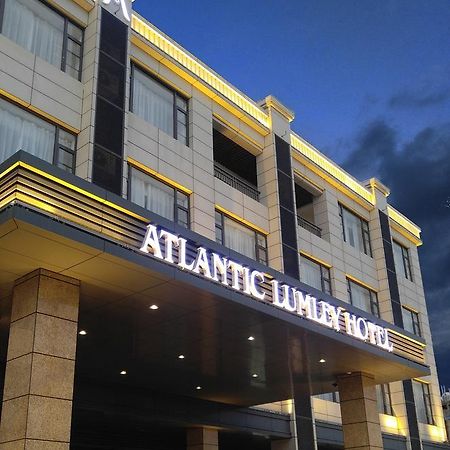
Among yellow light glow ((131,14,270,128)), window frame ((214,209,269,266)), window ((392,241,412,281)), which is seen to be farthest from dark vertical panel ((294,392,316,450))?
window ((392,241,412,281))

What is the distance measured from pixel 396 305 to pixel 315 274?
857 cm

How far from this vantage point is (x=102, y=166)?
23406 millimetres

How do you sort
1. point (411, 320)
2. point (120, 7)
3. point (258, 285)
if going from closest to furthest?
point (258, 285), point (120, 7), point (411, 320)

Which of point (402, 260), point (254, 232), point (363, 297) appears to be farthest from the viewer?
point (402, 260)

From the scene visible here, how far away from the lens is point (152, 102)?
93.3ft

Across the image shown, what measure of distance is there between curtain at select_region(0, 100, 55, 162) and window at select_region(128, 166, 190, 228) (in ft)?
12.5

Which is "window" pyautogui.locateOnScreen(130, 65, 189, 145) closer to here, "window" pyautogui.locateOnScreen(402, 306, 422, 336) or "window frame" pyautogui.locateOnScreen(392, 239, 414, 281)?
"window frame" pyautogui.locateOnScreen(392, 239, 414, 281)

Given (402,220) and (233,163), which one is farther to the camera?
(402,220)

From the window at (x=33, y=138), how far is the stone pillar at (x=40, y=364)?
635 cm

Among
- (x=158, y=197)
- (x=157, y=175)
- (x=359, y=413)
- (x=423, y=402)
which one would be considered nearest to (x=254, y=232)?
(x=158, y=197)

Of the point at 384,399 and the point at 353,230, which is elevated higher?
the point at 353,230

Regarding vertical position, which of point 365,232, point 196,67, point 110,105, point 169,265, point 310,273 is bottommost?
point 169,265

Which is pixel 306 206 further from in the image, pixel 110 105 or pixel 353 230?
pixel 110 105

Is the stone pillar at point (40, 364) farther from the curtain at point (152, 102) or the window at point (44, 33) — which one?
the curtain at point (152, 102)
